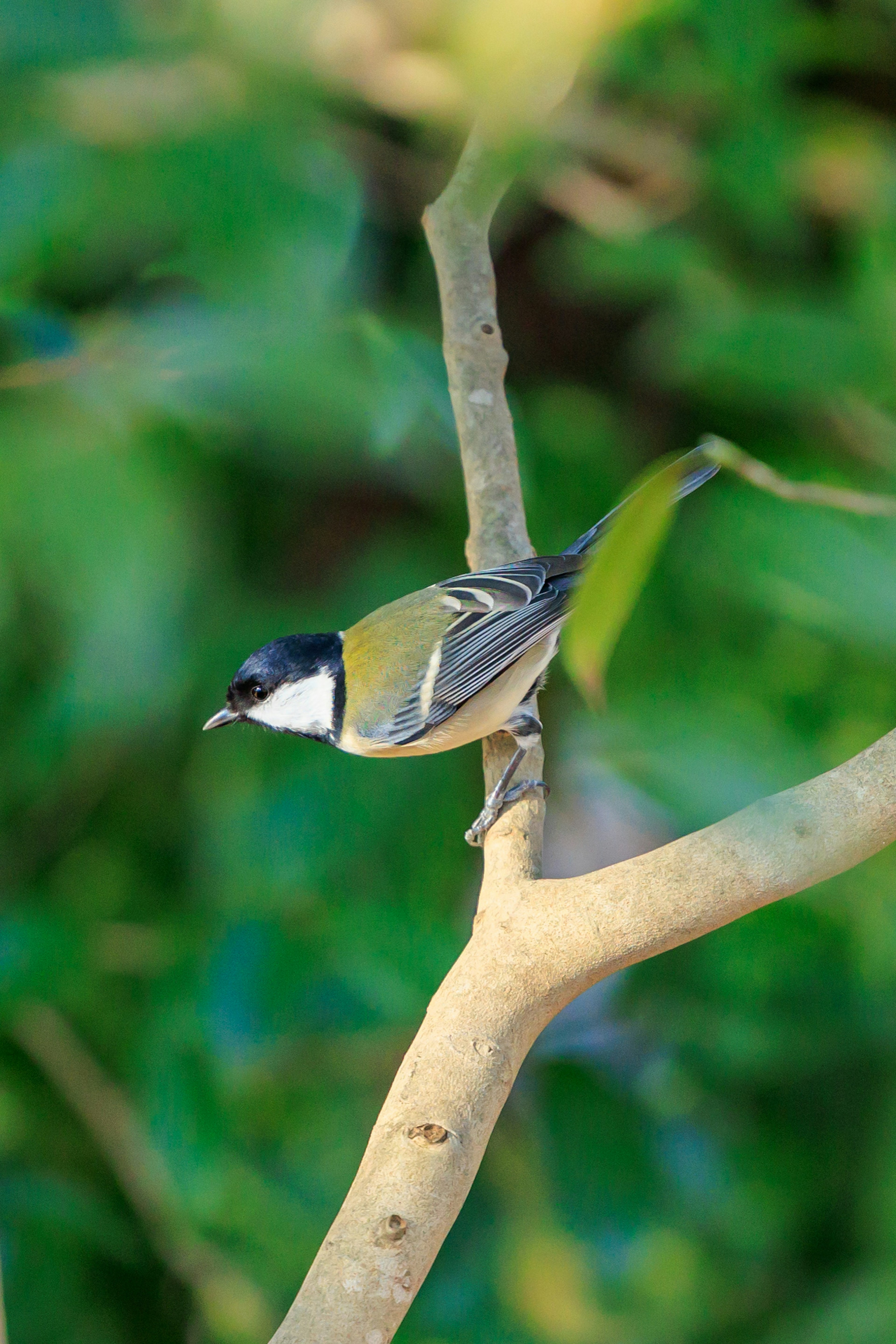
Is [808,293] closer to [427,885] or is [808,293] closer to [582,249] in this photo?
[582,249]

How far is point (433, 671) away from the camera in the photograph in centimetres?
162

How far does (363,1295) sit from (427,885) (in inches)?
41.4

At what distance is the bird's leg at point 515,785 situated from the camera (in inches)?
52.9

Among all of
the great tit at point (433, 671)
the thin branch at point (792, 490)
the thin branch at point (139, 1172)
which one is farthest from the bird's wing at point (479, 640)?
the thin branch at point (139, 1172)

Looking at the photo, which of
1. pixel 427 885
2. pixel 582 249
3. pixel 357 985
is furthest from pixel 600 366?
pixel 357 985

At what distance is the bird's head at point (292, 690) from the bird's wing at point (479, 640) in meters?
0.12

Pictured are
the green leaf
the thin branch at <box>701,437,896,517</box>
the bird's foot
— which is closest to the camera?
the green leaf

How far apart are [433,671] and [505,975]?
2.33 feet

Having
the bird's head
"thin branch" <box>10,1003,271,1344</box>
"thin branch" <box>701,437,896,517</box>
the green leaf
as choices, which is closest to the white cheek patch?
the bird's head

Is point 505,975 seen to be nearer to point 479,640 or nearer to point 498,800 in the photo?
point 498,800

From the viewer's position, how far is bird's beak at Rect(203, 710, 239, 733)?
1.64 metres

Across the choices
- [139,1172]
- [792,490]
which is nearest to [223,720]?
[139,1172]

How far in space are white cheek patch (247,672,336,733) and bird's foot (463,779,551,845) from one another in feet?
1.15

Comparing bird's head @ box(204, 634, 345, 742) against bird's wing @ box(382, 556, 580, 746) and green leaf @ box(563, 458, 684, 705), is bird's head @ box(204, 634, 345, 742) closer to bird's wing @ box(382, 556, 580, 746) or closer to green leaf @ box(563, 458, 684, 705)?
bird's wing @ box(382, 556, 580, 746)
